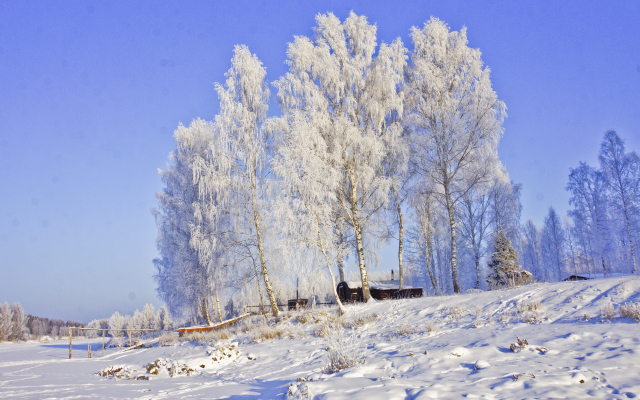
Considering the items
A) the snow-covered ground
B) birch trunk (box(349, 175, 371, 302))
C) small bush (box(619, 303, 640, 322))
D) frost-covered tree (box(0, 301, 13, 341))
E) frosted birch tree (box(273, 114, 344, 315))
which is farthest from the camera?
frost-covered tree (box(0, 301, 13, 341))

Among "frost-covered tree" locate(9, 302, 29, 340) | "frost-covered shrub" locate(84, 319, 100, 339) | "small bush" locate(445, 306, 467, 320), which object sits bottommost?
"frost-covered shrub" locate(84, 319, 100, 339)

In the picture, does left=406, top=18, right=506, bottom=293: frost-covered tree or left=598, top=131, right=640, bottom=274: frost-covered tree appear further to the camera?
left=598, top=131, right=640, bottom=274: frost-covered tree

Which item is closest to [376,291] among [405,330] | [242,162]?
[242,162]

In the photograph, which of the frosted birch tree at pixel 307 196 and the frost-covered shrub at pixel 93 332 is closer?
the frosted birch tree at pixel 307 196

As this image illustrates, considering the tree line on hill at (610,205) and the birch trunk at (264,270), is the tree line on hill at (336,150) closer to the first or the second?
the birch trunk at (264,270)

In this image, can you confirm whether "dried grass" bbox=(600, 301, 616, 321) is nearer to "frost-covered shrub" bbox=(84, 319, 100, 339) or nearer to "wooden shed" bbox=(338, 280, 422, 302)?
"wooden shed" bbox=(338, 280, 422, 302)

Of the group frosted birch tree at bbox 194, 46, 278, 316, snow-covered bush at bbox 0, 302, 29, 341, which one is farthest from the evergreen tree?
snow-covered bush at bbox 0, 302, 29, 341

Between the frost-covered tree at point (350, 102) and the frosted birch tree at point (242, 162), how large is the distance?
171 cm

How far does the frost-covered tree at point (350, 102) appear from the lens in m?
15.9

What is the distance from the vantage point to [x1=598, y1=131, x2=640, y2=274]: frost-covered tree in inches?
880

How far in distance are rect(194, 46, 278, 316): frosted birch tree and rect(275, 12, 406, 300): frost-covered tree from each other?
1.71m

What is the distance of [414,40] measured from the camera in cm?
1827

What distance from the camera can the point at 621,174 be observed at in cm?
2280

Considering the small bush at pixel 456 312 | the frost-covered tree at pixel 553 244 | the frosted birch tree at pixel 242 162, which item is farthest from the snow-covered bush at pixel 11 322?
the frost-covered tree at pixel 553 244
